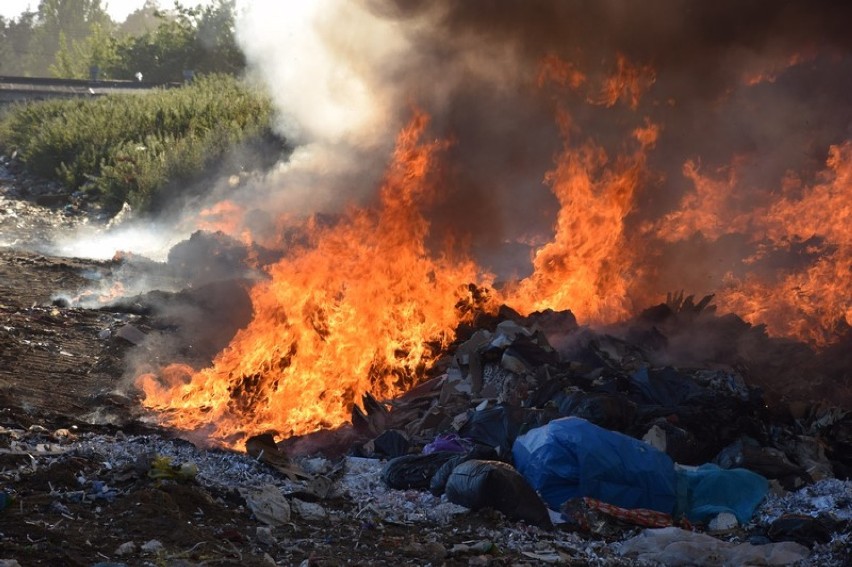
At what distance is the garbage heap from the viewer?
20.5 feet

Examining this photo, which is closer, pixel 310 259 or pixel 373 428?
pixel 373 428

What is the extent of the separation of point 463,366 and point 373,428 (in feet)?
3.88

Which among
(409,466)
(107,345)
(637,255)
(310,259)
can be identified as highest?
(637,255)

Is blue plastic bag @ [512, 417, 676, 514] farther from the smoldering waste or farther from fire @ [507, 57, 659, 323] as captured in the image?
fire @ [507, 57, 659, 323]

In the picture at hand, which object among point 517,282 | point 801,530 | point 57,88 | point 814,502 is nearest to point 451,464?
point 801,530

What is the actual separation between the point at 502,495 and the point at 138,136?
1898 cm

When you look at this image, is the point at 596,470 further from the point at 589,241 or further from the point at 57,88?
the point at 57,88

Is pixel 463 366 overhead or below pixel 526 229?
below

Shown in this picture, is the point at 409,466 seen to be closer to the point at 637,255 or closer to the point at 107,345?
the point at 107,345

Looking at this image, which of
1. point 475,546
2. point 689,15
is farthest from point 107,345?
point 689,15

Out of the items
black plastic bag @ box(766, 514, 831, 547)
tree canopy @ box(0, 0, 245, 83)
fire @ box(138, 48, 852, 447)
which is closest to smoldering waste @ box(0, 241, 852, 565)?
black plastic bag @ box(766, 514, 831, 547)

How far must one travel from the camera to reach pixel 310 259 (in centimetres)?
1045

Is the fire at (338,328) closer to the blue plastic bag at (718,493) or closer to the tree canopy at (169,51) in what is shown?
the blue plastic bag at (718,493)

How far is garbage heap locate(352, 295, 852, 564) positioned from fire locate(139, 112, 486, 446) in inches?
22.0
